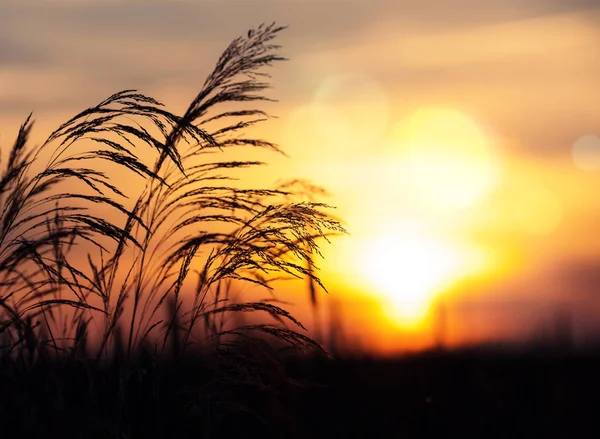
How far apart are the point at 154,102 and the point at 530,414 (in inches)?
156

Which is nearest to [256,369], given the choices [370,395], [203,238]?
[203,238]

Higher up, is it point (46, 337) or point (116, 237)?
point (116, 237)

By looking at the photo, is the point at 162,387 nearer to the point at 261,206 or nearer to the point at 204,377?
the point at 204,377

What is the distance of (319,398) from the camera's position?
703 cm

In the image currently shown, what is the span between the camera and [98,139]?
189 inches

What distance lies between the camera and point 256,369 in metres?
4.82

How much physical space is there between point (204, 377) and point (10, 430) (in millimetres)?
1231

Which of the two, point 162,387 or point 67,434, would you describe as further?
point 162,387

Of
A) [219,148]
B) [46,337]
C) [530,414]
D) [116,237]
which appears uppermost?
[219,148]

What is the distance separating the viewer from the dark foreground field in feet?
15.0

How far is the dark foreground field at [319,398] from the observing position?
458cm

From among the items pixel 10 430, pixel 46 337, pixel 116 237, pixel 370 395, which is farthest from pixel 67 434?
pixel 370 395

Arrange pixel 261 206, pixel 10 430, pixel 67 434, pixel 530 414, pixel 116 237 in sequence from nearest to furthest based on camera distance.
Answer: pixel 67 434, pixel 10 430, pixel 116 237, pixel 261 206, pixel 530 414

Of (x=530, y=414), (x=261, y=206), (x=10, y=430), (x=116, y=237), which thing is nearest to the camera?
(x=10, y=430)
